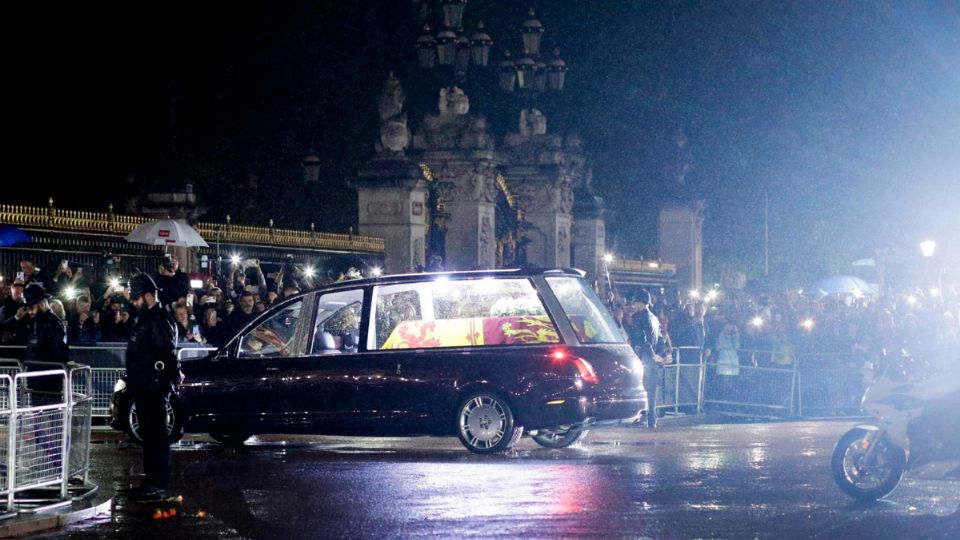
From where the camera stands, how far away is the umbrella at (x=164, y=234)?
2439 cm

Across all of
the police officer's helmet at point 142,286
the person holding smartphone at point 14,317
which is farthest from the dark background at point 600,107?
the police officer's helmet at point 142,286

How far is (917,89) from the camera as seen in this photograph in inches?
1949

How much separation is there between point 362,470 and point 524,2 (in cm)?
2268

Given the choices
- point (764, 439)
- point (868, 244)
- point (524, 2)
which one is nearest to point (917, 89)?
point (868, 244)

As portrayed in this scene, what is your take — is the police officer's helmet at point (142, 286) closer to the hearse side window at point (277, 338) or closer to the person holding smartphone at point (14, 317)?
the hearse side window at point (277, 338)

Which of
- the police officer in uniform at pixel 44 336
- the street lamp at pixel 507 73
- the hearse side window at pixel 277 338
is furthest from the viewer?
the street lamp at pixel 507 73

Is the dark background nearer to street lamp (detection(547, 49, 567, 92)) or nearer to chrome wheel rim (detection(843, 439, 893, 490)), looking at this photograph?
street lamp (detection(547, 49, 567, 92))

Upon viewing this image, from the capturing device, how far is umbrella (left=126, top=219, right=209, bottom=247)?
2439cm

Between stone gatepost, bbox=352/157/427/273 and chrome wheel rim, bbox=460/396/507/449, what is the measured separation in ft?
42.6

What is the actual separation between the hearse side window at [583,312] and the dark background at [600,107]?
1282 cm

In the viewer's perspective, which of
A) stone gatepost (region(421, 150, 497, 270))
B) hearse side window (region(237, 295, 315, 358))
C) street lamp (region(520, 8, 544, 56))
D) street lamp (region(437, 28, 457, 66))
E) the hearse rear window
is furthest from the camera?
stone gatepost (region(421, 150, 497, 270))

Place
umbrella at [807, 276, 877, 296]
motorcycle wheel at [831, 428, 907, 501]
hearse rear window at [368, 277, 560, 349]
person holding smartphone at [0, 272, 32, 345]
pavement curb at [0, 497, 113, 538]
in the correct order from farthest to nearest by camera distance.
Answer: umbrella at [807, 276, 877, 296] < person holding smartphone at [0, 272, 32, 345] < hearse rear window at [368, 277, 560, 349] < motorcycle wheel at [831, 428, 907, 501] < pavement curb at [0, 497, 113, 538]

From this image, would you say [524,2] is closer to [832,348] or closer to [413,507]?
[832,348]

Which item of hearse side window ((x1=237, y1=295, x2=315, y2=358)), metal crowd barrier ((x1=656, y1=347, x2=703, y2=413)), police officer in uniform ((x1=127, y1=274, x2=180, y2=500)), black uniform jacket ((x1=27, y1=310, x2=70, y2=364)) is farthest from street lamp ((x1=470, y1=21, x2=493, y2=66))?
police officer in uniform ((x1=127, y1=274, x2=180, y2=500))
